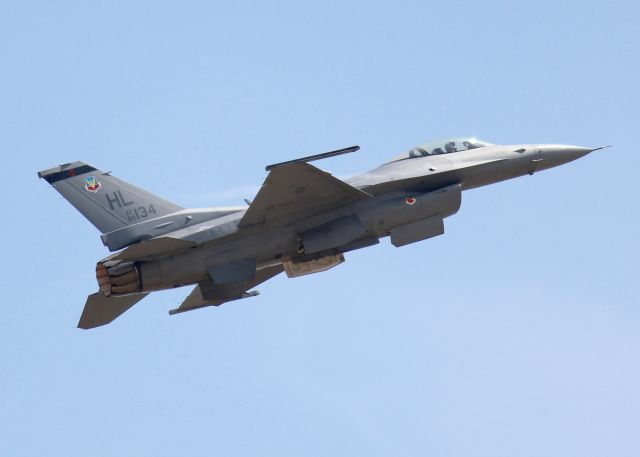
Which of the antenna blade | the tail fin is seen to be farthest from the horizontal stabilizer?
the antenna blade

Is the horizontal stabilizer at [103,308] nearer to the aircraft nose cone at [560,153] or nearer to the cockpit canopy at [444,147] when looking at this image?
the cockpit canopy at [444,147]

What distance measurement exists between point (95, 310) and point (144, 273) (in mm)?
2124

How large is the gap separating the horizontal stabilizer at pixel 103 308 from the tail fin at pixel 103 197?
1636 mm

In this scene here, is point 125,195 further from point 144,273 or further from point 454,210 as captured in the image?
point 454,210

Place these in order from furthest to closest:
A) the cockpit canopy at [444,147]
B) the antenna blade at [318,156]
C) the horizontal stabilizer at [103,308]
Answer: the cockpit canopy at [444,147] < the horizontal stabilizer at [103,308] < the antenna blade at [318,156]

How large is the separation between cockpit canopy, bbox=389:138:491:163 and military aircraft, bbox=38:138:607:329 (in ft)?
1.04

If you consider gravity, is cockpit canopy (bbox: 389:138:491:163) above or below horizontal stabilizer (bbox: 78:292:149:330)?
above

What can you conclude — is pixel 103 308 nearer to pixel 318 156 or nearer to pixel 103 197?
Answer: pixel 103 197

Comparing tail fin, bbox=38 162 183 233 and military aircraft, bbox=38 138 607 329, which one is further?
tail fin, bbox=38 162 183 233

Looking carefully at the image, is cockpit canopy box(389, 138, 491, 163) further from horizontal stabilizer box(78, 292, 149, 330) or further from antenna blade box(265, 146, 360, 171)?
horizontal stabilizer box(78, 292, 149, 330)

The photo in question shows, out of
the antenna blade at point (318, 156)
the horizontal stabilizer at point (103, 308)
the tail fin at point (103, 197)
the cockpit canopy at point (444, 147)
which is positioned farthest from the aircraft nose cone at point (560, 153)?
the horizontal stabilizer at point (103, 308)

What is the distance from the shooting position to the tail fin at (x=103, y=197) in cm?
Result: 2814

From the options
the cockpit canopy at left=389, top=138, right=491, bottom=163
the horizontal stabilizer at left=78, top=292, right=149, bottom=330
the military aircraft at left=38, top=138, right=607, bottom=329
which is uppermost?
the cockpit canopy at left=389, top=138, right=491, bottom=163

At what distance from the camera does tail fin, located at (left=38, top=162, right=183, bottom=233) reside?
28.1m
